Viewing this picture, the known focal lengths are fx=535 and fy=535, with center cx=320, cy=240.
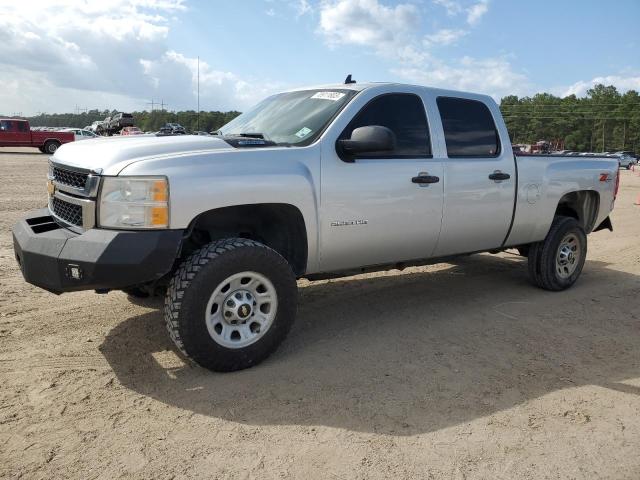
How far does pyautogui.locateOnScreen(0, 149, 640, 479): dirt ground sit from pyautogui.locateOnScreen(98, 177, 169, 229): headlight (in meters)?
1.05

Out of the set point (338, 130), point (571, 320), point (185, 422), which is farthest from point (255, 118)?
point (571, 320)

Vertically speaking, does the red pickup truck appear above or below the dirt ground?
above

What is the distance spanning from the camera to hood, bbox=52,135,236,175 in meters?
3.32

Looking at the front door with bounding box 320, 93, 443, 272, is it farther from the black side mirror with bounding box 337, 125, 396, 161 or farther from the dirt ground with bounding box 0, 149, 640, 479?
the dirt ground with bounding box 0, 149, 640, 479

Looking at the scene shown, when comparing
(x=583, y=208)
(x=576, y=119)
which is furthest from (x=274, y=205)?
(x=576, y=119)

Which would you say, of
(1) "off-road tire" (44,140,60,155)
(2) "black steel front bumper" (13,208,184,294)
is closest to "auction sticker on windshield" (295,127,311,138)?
(2) "black steel front bumper" (13,208,184,294)

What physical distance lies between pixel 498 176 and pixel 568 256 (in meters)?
1.71

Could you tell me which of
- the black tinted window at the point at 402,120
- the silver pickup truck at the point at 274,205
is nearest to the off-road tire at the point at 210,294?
the silver pickup truck at the point at 274,205

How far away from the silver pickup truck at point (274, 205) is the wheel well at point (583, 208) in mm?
822

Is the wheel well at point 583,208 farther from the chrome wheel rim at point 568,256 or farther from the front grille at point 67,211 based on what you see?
the front grille at point 67,211

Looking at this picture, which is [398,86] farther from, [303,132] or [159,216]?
[159,216]

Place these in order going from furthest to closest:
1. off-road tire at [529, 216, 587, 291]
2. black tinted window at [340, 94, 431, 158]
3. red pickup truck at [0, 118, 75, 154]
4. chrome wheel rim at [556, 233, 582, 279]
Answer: red pickup truck at [0, 118, 75, 154]
chrome wheel rim at [556, 233, 582, 279]
off-road tire at [529, 216, 587, 291]
black tinted window at [340, 94, 431, 158]

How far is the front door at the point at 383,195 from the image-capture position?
3945 mm

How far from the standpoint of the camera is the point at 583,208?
20.5ft
